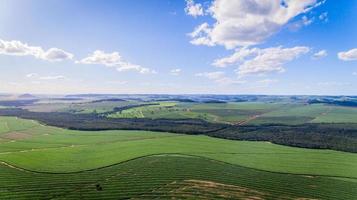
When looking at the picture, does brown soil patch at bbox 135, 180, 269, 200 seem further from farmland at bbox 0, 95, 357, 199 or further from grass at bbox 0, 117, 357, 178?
grass at bbox 0, 117, 357, 178

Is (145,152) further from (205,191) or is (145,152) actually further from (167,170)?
(205,191)

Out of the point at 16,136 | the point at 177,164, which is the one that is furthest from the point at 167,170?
the point at 16,136

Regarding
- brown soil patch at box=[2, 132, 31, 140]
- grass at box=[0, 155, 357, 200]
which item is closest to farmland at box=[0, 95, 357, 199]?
grass at box=[0, 155, 357, 200]

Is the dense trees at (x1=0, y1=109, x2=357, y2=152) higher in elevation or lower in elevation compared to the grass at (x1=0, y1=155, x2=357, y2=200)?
higher

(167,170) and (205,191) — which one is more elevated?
(167,170)

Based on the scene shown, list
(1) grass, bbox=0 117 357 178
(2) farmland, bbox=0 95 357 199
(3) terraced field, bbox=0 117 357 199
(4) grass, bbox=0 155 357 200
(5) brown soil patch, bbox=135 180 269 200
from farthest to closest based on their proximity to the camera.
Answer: (1) grass, bbox=0 117 357 178
(2) farmland, bbox=0 95 357 199
(3) terraced field, bbox=0 117 357 199
(4) grass, bbox=0 155 357 200
(5) brown soil patch, bbox=135 180 269 200

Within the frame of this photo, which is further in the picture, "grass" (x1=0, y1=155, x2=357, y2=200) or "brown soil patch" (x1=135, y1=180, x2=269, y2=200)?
"grass" (x1=0, y1=155, x2=357, y2=200)
